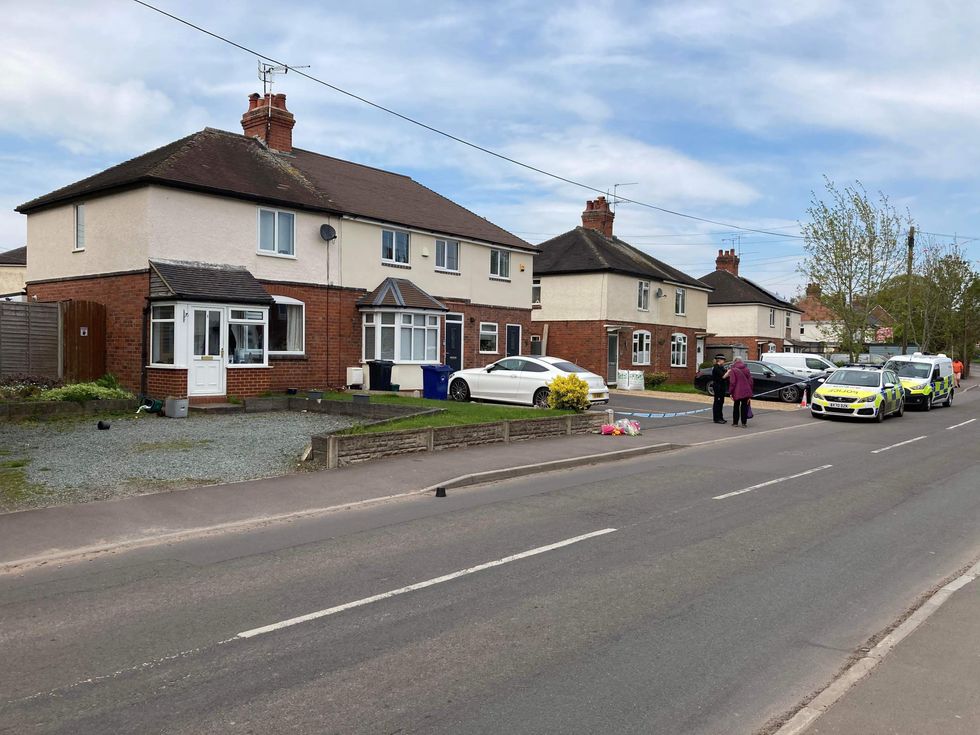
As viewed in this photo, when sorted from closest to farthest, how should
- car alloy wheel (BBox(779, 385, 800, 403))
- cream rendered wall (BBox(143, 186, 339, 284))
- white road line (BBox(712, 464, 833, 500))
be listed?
white road line (BBox(712, 464, 833, 500)), cream rendered wall (BBox(143, 186, 339, 284)), car alloy wheel (BBox(779, 385, 800, 403))

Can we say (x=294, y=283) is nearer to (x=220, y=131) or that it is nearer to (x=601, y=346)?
(x=220, y=131)

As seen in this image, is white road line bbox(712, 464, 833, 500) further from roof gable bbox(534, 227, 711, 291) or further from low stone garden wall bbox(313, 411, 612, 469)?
roof gable bbox(534, 227, 711, 291)

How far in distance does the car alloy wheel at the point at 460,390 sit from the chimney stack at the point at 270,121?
1007 cm

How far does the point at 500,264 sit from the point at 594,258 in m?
8.44

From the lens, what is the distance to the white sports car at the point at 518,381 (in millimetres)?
22094

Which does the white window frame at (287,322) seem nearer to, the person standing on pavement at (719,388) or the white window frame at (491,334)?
the white window frame at (491,334)

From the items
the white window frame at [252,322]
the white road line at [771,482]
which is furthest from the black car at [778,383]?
the white window frame at [252,322]

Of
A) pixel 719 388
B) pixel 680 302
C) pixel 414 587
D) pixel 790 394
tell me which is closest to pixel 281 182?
pixel 719 388

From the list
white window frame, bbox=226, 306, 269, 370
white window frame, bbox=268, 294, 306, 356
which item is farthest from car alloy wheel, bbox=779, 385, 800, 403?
white window frame, bbox=226, 306, 269, 370

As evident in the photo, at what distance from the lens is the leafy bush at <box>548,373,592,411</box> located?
61.1 ft

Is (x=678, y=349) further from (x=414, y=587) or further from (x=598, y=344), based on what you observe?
(x=414, y=587)

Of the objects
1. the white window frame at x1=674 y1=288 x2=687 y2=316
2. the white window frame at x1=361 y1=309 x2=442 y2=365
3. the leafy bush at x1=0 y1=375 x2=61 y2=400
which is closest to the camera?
the leafy bush at x1=0 y1=375 x2=61 y2=400

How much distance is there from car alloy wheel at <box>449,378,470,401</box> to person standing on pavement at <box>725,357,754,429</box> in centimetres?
734

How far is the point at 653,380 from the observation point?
39031 mm
